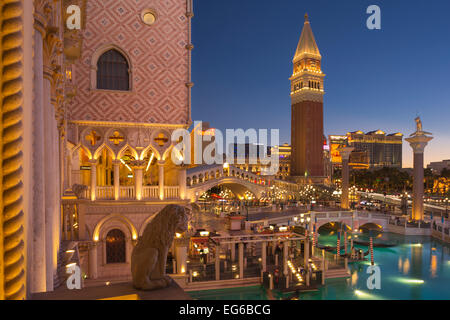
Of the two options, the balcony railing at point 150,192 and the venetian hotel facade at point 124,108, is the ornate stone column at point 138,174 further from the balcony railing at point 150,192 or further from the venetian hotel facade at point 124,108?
the balcony railing at point 150,192

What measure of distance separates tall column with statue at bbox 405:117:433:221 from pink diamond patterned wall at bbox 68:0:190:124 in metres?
24.2

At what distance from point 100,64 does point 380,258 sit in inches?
783

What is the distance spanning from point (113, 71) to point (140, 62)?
3.52 ft

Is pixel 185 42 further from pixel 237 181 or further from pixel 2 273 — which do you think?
pixel 237 181

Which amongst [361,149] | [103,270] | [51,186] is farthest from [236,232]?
[361,149]

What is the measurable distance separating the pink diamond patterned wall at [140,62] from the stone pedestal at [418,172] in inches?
952

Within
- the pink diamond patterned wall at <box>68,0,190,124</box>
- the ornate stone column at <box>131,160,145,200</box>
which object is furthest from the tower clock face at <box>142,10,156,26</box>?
the ornate stone column at <box>131,160,145,200</box>

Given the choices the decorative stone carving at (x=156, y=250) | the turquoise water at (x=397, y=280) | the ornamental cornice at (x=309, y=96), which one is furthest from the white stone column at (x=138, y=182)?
the ornamental cornice at (x=309, y=96)

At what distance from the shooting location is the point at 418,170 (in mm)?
28797

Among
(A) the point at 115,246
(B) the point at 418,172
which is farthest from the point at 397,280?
(B) the point at 418,172

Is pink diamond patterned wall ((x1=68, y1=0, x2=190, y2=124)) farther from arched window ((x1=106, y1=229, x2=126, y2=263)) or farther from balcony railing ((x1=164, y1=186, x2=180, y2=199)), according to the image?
arched window ((x1=106, y1=229, x2=126, y2=263))

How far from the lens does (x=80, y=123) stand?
39.3ft

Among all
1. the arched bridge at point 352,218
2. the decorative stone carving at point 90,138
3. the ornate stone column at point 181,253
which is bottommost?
the arched bridge at point 352,218

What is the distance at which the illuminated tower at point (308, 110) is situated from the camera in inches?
2238
